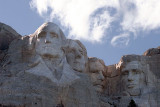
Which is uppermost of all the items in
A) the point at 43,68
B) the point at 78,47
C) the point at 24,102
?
the point at 78,47

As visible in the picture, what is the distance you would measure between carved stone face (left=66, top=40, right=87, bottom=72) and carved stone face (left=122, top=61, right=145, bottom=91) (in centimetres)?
301

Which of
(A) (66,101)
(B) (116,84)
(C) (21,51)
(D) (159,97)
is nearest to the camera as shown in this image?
(A) (66,101)

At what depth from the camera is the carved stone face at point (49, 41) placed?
22.7 metres

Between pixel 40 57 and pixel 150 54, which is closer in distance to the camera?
pixel 40 57

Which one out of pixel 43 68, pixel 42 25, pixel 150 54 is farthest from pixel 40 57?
pixel 150 54

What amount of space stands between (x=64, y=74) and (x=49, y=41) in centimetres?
208

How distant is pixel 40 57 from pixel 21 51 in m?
1.45

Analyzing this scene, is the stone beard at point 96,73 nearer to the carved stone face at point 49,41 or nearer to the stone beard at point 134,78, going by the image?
the stone beard at point 134,78

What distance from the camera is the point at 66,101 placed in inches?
834

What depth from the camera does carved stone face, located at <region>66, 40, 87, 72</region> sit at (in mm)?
24648

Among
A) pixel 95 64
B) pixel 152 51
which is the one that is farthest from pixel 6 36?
pixel 152 51

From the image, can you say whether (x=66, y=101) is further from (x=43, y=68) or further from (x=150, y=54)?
(x=150, y=54)

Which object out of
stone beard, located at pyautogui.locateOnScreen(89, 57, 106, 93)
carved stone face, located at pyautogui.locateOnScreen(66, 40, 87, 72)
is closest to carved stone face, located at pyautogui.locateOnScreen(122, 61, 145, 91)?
stone beard, located at pyautogui.locateOnScreen(89, 57, 106, 93)

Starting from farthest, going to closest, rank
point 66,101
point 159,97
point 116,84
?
point 116,84, point 159,97, point 66,101
